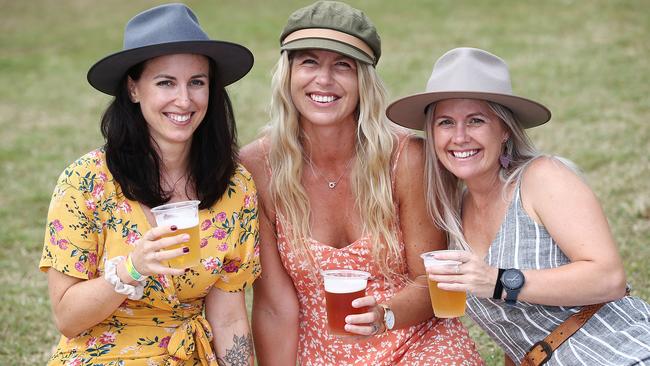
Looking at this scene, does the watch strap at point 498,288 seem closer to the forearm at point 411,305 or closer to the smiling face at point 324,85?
the forearm at point 411,305

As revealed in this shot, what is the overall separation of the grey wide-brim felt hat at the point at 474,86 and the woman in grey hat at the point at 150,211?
92 cm

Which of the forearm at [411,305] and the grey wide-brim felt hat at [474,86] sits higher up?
the grey wide-brim felt hat at [474,86]

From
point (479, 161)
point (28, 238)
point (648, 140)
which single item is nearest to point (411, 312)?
point (479, 161)

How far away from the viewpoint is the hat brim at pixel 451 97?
3.76 m

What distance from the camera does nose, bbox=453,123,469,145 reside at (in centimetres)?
384

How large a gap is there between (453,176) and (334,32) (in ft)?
3.21

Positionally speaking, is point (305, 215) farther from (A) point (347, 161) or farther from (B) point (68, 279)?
(B) point (68, 279)

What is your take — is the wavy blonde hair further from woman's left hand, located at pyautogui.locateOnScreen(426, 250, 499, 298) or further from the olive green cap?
woman's left hand, located at pyautogui.locateOnScreen(426, 250, 499, 298)

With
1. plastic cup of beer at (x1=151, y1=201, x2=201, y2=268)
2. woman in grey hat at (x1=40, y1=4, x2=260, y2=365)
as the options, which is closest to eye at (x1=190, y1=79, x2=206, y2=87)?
woman in grey hat at (x1=40, y1=4, x2=260, y2=365)

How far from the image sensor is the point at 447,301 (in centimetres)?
357

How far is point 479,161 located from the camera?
3873mm

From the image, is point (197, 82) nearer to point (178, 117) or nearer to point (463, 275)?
point (178, 117)

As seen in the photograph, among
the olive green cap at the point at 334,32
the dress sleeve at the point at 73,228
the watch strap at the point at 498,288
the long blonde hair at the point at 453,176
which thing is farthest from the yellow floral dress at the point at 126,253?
the watch strap at the point at 498,288

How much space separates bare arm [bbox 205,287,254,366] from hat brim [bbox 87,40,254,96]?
1110mm
